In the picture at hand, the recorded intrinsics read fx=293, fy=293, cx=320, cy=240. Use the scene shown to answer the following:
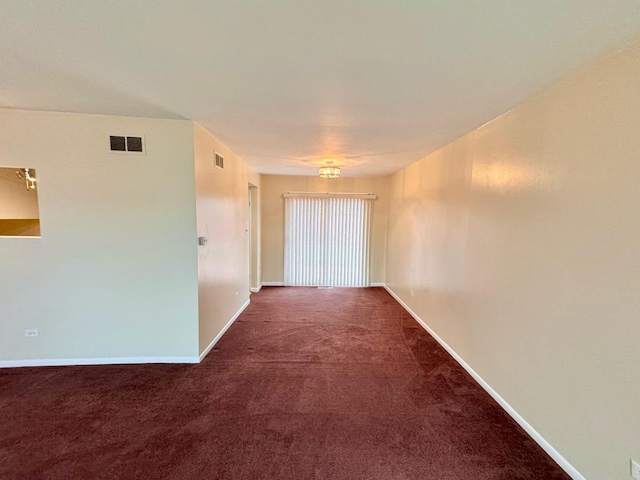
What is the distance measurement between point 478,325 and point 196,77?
309 centimetres

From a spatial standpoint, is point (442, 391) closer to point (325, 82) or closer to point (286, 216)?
point (325, 82)

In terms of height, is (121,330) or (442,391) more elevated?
(121,330)

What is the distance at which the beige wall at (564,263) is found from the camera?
58.4 inches

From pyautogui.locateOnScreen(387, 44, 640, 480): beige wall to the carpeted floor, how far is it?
390 millimetres

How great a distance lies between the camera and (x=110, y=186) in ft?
9.45

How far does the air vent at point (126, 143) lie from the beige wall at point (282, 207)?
3742 mm

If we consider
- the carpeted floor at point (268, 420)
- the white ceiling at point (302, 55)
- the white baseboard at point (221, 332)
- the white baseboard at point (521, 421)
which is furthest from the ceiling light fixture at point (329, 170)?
the white baseboard at point (521, 421)

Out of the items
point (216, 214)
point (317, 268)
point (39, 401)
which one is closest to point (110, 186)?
point (216, 214)

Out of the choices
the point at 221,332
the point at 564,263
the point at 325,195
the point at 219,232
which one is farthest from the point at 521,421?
the point at 325,195

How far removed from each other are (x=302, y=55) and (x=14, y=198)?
3.59 m

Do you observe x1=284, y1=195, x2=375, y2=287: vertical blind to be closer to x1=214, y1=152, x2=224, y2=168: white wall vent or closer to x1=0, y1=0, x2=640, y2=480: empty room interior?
x1=0, y1=0, x2=640, y2=480: empty room interior

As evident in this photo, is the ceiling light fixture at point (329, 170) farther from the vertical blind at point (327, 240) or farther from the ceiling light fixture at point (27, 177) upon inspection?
the ceiling light fixture at point (27, 177)

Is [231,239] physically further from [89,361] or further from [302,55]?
[302,55]

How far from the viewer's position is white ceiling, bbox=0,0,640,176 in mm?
1271
